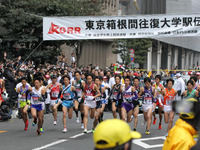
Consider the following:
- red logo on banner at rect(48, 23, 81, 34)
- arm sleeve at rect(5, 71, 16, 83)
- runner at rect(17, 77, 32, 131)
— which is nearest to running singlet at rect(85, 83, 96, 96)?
runner at rect(17, 77, 32, 131)

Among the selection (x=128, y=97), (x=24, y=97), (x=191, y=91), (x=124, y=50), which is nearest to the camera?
(x=191, y=91)

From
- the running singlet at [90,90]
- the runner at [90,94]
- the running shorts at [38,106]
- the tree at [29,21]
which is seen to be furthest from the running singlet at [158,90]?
the tree at [29,21]

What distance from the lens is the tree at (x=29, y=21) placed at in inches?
992

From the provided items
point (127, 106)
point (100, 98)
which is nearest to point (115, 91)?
point (100, 98)

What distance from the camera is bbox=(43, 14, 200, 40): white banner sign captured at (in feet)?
53.5

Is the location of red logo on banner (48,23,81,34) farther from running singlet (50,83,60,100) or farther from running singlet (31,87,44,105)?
running singlet (31,87,44,105)

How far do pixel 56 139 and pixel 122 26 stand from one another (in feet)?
20.8

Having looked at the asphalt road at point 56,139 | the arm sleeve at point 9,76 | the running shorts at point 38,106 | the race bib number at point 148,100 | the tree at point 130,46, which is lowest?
the asphalt road at point 56,139

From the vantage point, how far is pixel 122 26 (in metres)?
16.5

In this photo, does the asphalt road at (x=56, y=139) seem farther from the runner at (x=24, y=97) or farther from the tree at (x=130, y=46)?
the tree at (x=130, y=46)

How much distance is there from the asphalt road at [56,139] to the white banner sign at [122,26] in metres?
3.73

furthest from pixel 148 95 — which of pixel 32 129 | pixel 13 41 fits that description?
pixel 13 41

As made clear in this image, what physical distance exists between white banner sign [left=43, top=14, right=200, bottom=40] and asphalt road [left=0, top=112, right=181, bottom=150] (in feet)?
12.2

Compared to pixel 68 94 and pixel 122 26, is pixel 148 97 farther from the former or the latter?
pixel 122 26
